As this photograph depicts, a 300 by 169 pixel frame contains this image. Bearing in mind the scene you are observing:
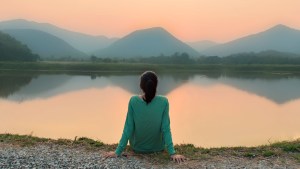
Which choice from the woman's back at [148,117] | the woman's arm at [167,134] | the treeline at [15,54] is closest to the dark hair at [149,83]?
the woman's back at [148,117]

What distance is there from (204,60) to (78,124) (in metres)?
97.8

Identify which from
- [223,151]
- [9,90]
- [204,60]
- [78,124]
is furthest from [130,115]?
[204,60]

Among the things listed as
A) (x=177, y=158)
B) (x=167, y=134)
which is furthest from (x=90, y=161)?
(x=177, y=158)

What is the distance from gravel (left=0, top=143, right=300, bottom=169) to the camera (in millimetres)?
6352

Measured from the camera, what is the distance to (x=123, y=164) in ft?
20.8

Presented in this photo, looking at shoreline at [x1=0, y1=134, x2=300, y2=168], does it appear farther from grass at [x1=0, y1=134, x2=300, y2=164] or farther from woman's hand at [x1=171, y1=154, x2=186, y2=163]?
woman's hand at [x1=171, y1=154, x2=186, y2=163]

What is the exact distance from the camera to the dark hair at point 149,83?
6.14 m

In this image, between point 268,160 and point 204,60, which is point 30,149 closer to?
point 268,160

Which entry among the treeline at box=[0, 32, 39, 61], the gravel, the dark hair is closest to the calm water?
the gravel

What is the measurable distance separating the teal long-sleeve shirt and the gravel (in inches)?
14.7

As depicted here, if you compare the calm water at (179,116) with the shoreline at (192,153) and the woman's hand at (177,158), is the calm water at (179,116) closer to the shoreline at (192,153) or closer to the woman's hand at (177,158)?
the shoreline at (192,153)

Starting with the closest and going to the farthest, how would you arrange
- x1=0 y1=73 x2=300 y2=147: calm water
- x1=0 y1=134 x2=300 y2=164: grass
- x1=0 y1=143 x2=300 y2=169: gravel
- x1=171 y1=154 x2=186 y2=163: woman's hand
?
x1=0 y1=143 x2=300 y2=169: gravel → x1=171 y1=154 x2=186 y2=163: woman's hand → x1=0 y1=134 x2=300 y2=164: grass → x1=0 y1=73 x2=300 y2=147: calm water

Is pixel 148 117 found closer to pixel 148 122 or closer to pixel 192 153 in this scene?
pixel 148 122

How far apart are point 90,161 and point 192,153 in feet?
7.00
